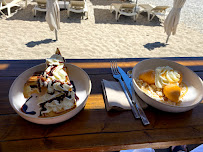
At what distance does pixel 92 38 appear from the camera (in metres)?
3.99

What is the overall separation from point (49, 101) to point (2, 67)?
1.98 ft

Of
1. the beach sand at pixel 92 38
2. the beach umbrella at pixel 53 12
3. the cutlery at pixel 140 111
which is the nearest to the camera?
the cutlery at pixel 140 111

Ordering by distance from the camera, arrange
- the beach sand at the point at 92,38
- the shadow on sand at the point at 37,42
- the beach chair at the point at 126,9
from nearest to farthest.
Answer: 1. the beach sand at the point at 92,38
2. the shadow on sand at the point at 37,42
3. the beach chair at the point at 126,9

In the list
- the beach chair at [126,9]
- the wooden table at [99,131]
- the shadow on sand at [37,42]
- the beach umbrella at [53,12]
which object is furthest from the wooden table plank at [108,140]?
the beach chair at [126,9]

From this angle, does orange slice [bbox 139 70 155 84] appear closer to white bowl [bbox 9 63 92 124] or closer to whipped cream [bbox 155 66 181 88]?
whipped cream [bbox 155 66 181 88]

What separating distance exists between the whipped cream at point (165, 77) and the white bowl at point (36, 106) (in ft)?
1.16

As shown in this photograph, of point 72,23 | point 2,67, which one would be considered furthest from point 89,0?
point 2,67

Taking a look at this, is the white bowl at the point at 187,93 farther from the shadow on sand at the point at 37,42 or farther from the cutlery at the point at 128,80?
the shadow on sand at the point at 37,42

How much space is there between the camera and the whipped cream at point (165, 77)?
2.66 ft

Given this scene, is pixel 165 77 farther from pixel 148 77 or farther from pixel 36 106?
pixel 36 106

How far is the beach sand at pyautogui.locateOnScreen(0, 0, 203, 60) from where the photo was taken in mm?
3280

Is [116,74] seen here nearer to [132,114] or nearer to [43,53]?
[132,114]

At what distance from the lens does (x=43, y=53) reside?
10.3ft

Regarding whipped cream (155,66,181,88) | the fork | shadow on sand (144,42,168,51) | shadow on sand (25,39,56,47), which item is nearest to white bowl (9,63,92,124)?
the fork
